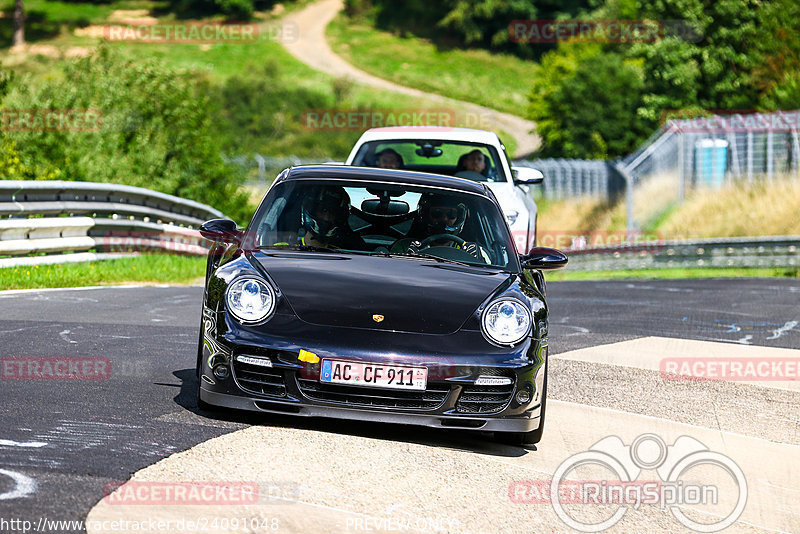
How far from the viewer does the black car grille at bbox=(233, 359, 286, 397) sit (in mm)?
5957

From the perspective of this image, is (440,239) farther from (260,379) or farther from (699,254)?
(699,254)

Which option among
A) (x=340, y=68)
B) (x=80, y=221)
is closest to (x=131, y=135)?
(x=80, y=221)

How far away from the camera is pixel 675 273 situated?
987 inches

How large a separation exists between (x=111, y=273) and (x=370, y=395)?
32.7ft

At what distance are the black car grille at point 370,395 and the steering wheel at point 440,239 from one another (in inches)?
54.1

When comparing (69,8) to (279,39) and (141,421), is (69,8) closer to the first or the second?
(279,39)

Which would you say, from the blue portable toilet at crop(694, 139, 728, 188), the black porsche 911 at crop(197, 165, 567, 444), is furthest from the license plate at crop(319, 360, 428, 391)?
the blue portable toilet at crop(694, 139, 728, 188)

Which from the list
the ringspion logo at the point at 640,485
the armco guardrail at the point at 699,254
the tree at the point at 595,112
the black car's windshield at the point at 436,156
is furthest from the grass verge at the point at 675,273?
the tree at the point at 595,112

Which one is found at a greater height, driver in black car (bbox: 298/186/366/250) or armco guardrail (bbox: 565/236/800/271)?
driver in black car (bbox: 298/186/366/250)

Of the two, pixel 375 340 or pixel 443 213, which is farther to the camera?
pixel 443 213

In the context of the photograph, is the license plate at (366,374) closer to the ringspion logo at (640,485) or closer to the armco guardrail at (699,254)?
the ringspion logo at (640,485)

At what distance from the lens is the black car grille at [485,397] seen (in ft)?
19.7

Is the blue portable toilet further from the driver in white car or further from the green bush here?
the driver in white car

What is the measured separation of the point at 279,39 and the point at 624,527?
9624 centimetres
